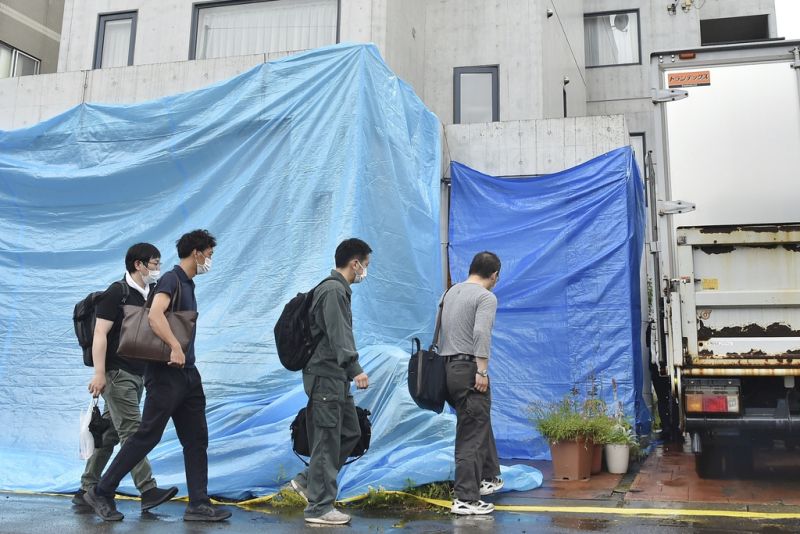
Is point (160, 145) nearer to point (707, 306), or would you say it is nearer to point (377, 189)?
point (377, 189)

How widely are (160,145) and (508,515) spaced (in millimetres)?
4679

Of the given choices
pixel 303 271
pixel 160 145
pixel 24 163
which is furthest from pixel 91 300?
pixel 24 163

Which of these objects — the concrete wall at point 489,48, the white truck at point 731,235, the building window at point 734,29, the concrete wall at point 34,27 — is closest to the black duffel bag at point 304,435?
the white truck at point 731,235

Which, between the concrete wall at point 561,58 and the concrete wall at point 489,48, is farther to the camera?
the concrete wall at point 561,58

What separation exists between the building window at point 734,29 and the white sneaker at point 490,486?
16437 millimetres

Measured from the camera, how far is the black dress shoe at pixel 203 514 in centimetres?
487

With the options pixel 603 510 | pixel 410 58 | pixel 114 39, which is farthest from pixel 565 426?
pixel 114 39

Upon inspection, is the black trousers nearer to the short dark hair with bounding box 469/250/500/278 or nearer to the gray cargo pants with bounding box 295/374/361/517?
the gray cargo pants with bounding box 295/374/361/517

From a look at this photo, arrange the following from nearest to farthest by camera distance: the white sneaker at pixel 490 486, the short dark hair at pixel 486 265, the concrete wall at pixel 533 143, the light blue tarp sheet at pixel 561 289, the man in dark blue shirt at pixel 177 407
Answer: the man in dark blue shirt at pixel 177 407, the short dark hair at pixel 486 265, the white sneaker at pixel 490 486, the light blue tarp sheet at pixel 561 289, the concrete wall at pixel 533 143

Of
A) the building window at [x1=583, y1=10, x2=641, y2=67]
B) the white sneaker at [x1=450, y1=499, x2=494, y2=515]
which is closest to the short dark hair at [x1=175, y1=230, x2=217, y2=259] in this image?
the white sneaker at [x1=450, y1=499, x2=494, y2=515]

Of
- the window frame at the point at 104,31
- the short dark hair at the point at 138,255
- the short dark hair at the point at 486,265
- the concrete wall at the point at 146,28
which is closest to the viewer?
the short dark hair at the point at 138,255

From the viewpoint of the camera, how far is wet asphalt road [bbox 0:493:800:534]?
4.59m

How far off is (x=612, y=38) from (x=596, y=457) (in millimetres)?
13903

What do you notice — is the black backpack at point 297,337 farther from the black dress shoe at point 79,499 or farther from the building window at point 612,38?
the building window at point 612,38
